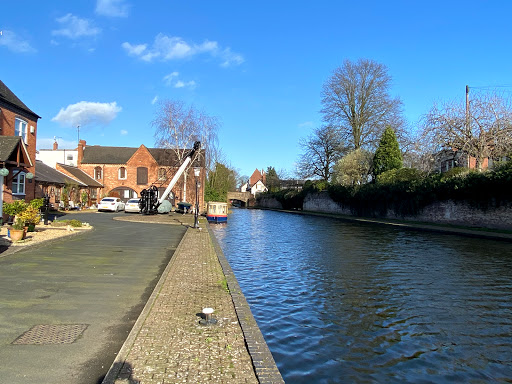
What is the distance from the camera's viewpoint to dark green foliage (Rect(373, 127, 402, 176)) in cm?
3675

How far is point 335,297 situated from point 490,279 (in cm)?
461

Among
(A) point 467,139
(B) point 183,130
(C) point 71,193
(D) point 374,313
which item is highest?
(B) point 183,130

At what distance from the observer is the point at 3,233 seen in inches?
590

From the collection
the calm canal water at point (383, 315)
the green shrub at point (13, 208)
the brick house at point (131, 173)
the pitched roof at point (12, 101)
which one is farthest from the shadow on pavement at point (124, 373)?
the brick house at point (131, 173)

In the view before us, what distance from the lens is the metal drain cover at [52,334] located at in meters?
5.02

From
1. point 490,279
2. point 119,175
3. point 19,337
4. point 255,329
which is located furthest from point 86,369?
point 119,175

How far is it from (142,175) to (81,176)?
25.0 feet

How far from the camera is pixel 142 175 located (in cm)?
5353

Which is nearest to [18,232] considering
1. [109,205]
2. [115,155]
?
[109,205]

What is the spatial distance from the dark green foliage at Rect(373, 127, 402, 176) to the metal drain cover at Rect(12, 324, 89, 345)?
34.9 meters

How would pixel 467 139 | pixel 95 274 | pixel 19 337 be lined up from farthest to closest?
pixel 467 139, pixel 95 274, pixel 19 337

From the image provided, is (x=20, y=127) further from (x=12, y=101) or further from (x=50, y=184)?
(x=50, y=184)

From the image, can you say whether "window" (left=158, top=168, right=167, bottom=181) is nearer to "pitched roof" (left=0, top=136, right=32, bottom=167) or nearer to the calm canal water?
"pitched roof" (left=0, top=136, right=32, bottom=167)

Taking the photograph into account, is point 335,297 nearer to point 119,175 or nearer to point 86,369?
point 86,369
